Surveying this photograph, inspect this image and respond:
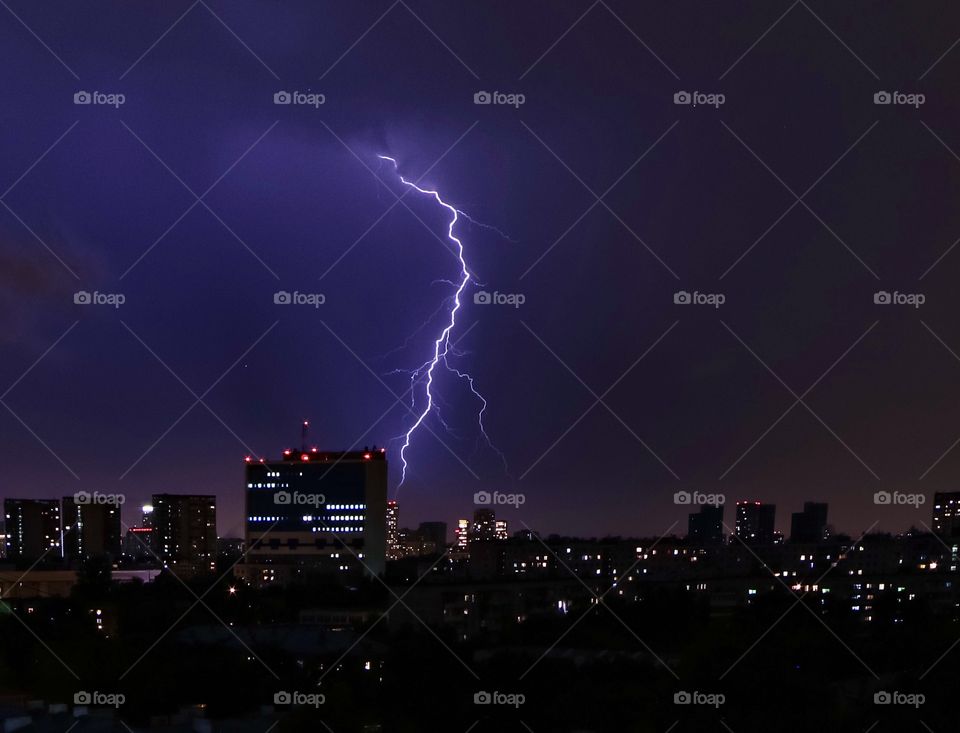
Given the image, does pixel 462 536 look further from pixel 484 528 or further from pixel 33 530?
pixel 33 530

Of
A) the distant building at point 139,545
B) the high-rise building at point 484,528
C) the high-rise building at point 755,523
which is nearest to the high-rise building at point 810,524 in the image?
the high-rise building at point 755,523

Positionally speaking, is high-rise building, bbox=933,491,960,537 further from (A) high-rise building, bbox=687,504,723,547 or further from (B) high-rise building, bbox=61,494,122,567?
(B) high-rise building, bbox=61,494,122,567

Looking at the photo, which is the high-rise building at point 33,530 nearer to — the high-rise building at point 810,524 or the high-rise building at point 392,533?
the high-rise building at point 392,533

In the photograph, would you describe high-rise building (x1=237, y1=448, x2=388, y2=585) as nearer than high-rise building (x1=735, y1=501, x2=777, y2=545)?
No

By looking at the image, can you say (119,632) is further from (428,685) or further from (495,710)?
(495,710)

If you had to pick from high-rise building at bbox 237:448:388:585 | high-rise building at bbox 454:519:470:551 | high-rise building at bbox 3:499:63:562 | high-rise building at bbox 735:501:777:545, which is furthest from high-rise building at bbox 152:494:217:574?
high-rise building at bbox 735:501:777:545

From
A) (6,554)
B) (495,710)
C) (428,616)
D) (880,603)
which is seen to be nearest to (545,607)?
(428,616)
